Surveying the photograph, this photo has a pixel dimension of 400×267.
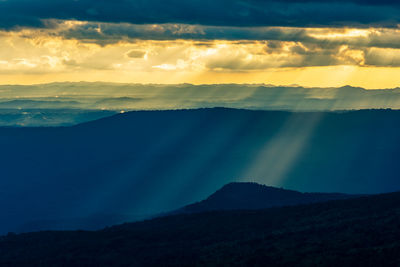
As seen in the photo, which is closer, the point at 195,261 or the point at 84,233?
the point at 195,261

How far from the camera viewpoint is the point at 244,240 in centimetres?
11156

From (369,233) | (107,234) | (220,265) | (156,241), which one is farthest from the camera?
(107,234)

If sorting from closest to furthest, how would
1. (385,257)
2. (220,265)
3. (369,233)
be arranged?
1. (385,257)
2. (220,265)
3. (369,233)

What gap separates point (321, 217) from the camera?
126m

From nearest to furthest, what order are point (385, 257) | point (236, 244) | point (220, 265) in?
point (385, 257) → point (220, 265) → point (236, 244)

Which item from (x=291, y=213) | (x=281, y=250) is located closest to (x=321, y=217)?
(x=291, y=213)

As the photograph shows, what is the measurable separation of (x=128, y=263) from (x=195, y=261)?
15.4 m

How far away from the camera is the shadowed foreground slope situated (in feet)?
299

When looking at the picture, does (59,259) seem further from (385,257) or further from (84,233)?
(385,257)

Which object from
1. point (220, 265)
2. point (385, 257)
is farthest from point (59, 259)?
point (385, 257)

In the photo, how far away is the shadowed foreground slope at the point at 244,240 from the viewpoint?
299 feet

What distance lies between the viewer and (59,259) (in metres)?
112

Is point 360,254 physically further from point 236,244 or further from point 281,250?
point 236,244

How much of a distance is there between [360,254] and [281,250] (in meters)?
13.8
